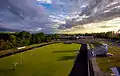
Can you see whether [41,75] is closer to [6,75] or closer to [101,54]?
[6,75]

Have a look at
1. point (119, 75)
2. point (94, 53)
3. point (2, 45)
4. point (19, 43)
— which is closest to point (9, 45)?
point (2, 45)

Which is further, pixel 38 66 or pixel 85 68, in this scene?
pixel 38 66

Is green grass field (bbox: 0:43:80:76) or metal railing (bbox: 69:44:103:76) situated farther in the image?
green grass field (bbox: 0:43:80:76)

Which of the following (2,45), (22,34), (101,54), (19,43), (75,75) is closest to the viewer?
(75,75)

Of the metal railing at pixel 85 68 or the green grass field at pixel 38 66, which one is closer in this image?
the metal railing at pixel 85 68

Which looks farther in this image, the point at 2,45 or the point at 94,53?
the point at 2,45

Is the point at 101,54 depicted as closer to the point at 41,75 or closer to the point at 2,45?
the point at 41,75

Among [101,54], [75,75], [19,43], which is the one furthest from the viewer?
[19,43]

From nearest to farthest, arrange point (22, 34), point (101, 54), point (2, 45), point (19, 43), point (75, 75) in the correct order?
point (75, 75) → point (101, 54) → point (2, 45) → point (19, 43) → point (22, 34)

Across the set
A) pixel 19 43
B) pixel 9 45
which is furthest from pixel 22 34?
pixel 9 45
